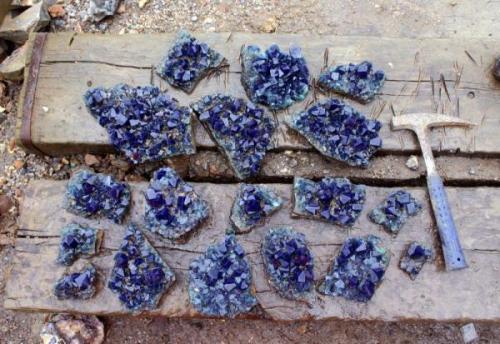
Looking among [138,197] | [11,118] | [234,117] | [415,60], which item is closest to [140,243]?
[138,197]

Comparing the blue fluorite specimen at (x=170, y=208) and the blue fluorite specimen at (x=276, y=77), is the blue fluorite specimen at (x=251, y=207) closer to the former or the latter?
the blue fluorite specimen at (x=170, y=208)

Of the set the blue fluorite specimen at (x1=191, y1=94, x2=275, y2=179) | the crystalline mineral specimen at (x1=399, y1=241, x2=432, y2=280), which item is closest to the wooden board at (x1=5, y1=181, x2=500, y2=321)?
the crystalline mineral specimen at (x1=399, y1=241, x2=432, y2=280)

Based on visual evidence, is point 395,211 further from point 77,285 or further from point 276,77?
point 77,285

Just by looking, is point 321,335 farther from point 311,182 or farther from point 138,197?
point 138,197

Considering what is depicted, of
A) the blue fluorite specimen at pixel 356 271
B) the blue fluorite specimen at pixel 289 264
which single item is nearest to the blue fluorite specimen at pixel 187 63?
the blue fluorite specimen at pixel 289 264

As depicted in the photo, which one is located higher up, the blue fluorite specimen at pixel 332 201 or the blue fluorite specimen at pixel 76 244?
the blue fluorite specimen at pixel 332 201

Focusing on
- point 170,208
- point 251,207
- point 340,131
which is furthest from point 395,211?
point 170,208

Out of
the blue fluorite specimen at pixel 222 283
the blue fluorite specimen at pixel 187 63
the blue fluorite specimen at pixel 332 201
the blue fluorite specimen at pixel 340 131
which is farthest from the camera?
the blue fluorite specimen at pixel 187 63
